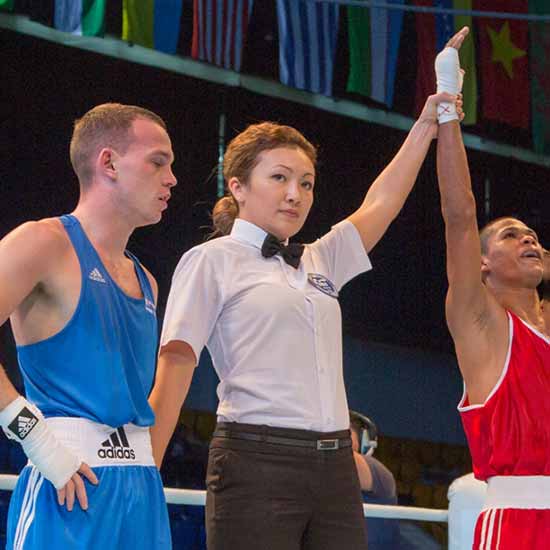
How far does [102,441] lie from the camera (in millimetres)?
1728

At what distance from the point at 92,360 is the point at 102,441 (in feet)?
0.46

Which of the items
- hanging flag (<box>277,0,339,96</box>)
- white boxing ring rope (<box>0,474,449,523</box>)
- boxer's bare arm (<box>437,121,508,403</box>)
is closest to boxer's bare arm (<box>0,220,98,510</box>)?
white boxing ring rope (<box>0,474,449,523</box>)

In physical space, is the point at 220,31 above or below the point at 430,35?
below

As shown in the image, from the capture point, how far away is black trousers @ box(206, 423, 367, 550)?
2.00m

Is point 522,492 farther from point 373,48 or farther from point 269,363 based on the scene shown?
point 373,48

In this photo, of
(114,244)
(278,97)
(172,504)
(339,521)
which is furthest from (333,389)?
(278,97)

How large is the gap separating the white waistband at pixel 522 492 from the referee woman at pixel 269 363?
1.55 ft

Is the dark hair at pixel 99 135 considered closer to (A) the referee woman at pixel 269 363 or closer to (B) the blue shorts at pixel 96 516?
(A) the referee woman at pixel 269 363

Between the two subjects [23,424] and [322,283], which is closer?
[23,424]

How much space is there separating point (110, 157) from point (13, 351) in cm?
602

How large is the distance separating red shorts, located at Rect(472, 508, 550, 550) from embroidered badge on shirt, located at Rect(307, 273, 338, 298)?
67cm

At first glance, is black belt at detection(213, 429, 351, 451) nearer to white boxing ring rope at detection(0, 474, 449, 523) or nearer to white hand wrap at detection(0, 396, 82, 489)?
white hand wrap at detection(0, 396, 82, 489)

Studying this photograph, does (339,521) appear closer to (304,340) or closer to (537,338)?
(304,340)

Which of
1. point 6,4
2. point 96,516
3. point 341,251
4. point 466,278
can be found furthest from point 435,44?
point 96,516
